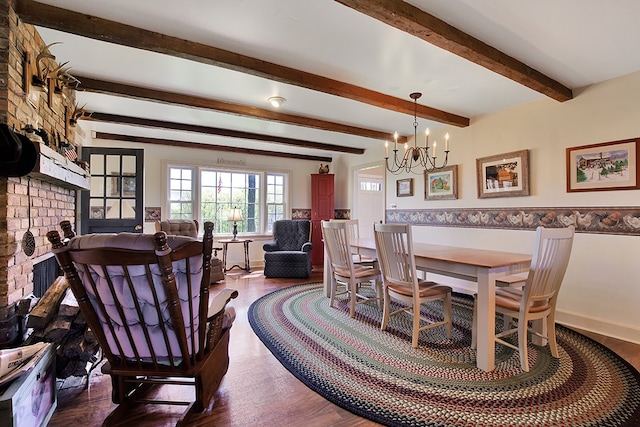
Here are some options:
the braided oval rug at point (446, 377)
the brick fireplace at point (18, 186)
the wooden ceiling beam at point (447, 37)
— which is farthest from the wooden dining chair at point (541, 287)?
the brick fireplace at point (18, 186)

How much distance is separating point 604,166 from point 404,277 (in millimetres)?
2221

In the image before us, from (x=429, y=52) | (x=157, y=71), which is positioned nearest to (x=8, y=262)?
(x=157, y=71)

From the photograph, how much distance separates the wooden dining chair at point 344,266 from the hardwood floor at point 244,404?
1.18 meters

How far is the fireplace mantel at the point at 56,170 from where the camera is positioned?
190cm

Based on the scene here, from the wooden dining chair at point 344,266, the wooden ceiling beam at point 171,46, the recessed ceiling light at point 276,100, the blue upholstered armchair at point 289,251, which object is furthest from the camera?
the blue upholstered armchair at point 289,251

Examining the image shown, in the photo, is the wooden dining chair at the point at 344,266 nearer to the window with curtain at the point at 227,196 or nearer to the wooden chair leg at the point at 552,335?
the wooden chair leg at the point at 552,335

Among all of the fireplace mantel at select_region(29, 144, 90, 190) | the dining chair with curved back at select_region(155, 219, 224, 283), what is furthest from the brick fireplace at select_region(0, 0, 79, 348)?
the dining chair with curved back at select_region(155, 219, 224, 283)

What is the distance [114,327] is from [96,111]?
3.49 m

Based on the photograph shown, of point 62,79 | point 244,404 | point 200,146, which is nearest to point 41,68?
point 62,79

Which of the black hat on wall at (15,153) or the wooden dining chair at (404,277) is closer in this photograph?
the black hat on wall at (15,153)

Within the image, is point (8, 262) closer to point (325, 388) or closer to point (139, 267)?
point (139, 267)

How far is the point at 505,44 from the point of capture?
233 cm

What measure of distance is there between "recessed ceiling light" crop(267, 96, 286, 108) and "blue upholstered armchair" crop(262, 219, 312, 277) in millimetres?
2512

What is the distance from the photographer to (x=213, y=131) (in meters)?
4.62
